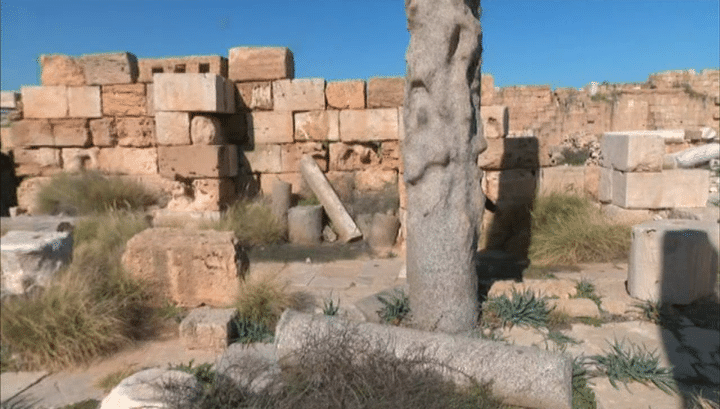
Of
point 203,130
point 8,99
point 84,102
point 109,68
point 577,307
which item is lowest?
point 577,307

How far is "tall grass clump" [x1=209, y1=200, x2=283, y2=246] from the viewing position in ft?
22.8

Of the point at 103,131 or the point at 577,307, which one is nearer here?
the point at 577,307

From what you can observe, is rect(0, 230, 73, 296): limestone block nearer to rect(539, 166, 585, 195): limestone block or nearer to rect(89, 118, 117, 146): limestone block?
rect(89, 118, 117, 146): limestone block

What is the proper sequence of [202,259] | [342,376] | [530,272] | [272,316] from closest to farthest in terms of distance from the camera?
[342,376] → [272,316] → [202,259] → [530,272]

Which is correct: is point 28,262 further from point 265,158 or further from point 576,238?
point 576,238

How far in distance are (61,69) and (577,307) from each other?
7886 millimetres

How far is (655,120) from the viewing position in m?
16.9

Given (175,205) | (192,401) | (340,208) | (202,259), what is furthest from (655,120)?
(192,401)

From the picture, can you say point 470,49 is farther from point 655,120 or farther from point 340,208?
point 655,120

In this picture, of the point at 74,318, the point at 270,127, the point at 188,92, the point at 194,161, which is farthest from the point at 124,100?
the point at 74,318

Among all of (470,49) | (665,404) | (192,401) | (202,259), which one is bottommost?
(665,404)

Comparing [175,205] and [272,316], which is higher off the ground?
[175,205]

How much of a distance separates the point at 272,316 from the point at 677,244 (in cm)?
361

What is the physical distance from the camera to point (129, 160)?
808cm
